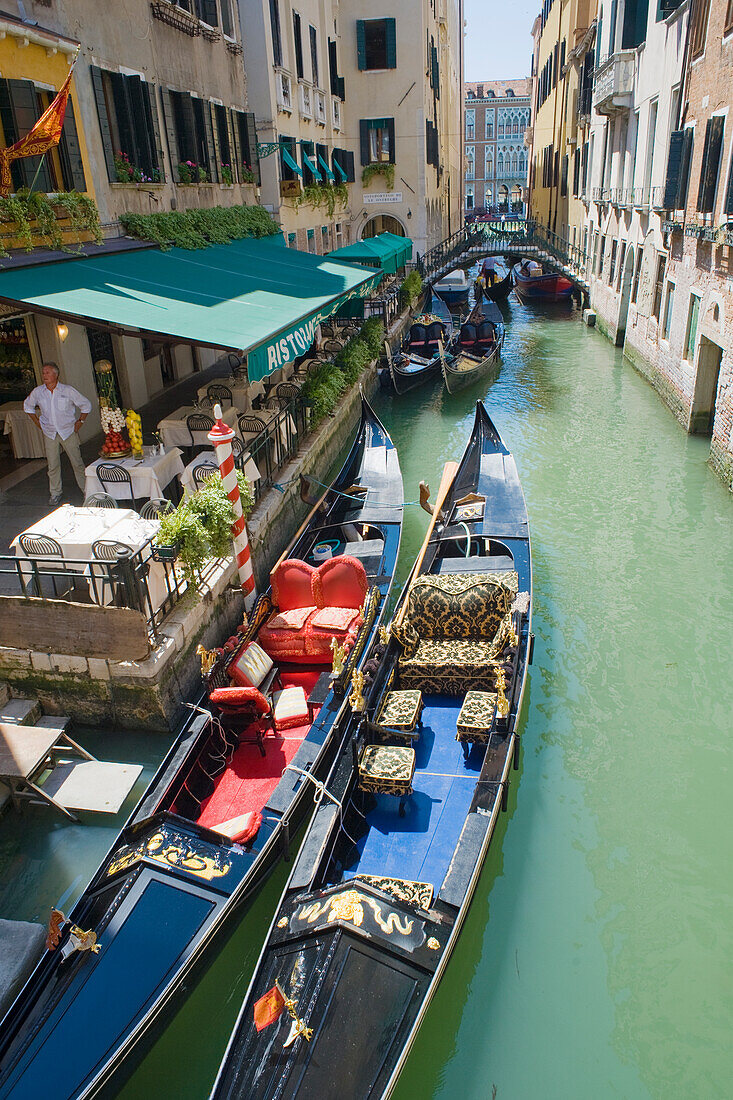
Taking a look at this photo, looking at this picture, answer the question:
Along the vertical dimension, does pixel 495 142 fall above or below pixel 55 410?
above

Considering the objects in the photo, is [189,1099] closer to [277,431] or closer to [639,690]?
[639,690]

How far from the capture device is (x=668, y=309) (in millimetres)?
13844

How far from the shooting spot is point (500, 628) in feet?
17.6

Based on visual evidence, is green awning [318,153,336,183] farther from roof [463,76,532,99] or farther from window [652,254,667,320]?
roof [463,76,532,99]

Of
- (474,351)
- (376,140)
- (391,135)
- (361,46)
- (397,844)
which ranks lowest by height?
(397,844)

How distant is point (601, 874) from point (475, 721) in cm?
120

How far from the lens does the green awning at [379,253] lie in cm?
1600

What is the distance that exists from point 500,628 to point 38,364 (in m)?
6.17

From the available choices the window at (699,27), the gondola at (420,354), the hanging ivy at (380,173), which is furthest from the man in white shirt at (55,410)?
the hanging ivy at (380,173)

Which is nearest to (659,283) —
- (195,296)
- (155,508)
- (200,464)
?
(195,296)

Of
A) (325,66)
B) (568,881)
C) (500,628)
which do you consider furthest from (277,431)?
(325,66)

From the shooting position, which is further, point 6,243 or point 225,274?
point 225,274

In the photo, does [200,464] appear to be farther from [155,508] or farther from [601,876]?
[601,876]

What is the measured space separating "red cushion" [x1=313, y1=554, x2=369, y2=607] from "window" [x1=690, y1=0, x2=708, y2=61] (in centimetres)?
1020
